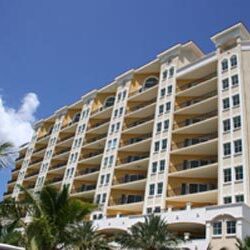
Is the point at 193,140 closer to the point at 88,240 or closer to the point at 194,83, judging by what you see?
the point at 194,83

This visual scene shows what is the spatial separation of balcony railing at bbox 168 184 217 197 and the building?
11 cm

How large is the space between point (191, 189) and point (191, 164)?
3169 mm

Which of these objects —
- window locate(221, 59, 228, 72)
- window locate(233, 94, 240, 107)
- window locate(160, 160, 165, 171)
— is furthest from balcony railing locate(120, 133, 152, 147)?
window locate(233, 94, 240, 107)

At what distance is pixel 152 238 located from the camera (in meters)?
33.5

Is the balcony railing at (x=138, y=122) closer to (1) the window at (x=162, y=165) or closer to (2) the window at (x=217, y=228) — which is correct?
(1) the window at (x=162, y=165)

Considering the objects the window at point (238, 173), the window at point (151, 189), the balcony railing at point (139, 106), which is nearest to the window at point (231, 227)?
the window at point (238, 173)

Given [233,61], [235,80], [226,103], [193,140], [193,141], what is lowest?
[193,141]

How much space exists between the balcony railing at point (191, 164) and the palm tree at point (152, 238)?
1516 centimetres

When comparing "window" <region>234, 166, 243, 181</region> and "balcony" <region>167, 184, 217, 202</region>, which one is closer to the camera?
"window" <region>234, 166, 243, 181</region>

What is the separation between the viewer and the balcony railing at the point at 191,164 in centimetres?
4872

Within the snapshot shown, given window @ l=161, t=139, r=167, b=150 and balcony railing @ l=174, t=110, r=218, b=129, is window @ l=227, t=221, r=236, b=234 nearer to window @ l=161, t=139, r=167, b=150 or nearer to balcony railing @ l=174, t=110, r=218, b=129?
window @ l=161, t=139, r=167, b=150

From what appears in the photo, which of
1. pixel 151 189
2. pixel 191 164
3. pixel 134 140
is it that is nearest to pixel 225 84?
pixel 191 164

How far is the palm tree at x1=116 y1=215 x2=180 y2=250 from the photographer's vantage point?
109 feet

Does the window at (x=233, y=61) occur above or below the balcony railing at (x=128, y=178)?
above
